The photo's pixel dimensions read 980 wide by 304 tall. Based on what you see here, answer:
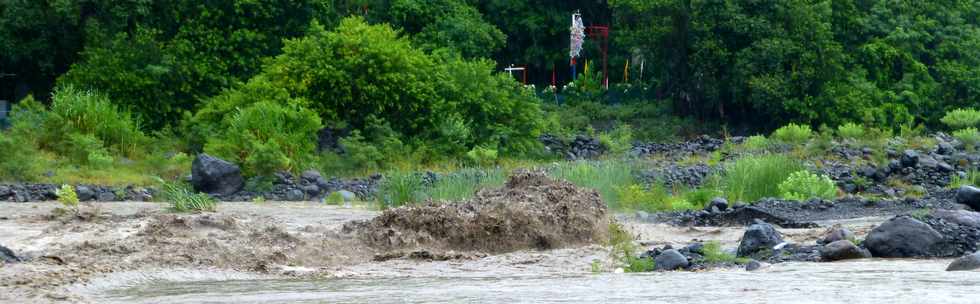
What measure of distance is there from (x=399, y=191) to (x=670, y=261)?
7641 millimetres

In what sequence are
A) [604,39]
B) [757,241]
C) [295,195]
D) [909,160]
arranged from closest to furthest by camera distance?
[757,241], [295,195], [909,160], [604,39]

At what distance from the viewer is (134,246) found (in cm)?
1382

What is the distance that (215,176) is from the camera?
23.6 meters

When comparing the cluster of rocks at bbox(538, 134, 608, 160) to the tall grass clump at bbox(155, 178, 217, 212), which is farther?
the cluster of rocks at bbox(538, 134, 608, 160)

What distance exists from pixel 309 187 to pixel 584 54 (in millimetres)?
27845

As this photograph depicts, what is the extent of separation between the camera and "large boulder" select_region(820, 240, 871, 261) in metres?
12.7

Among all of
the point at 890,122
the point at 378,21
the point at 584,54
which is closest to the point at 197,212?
the point at 378,21

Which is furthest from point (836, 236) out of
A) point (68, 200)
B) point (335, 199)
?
point (68, 200)

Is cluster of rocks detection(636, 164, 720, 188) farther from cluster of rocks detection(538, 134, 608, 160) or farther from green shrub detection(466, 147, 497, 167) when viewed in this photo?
cluster of rocks detection(538, 134, 608, 160)

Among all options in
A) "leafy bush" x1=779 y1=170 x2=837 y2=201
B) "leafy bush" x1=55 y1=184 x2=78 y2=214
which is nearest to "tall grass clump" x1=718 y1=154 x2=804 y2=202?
"leafy bush" x1=779 y1=170 x2=837 y2=201

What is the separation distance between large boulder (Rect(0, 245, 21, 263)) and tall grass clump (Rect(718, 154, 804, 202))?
1134 centimetres

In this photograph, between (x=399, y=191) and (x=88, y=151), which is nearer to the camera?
(x=399, y=191)

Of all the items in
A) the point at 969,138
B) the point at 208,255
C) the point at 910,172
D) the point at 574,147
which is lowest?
the point at 574,147

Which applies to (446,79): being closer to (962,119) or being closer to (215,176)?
(215,176)
